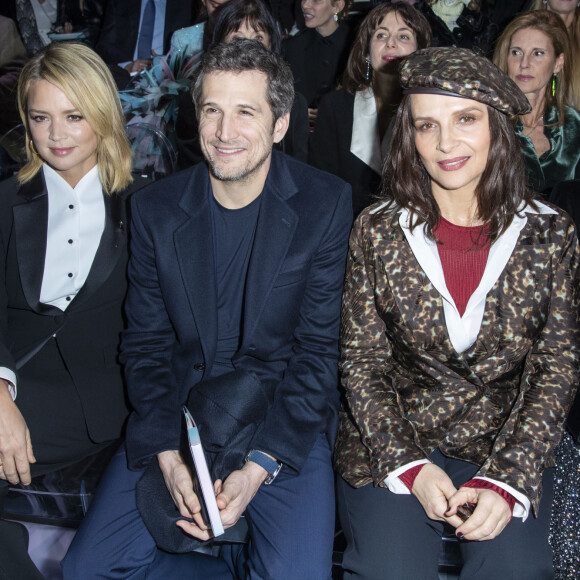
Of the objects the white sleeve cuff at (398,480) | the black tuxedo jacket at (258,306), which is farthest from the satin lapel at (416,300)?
the white sleeve cuff at (398,480)

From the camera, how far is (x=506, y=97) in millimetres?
1775

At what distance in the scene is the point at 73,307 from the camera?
216 centimetres

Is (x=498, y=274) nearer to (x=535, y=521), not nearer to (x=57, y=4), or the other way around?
(x=535, y=521)

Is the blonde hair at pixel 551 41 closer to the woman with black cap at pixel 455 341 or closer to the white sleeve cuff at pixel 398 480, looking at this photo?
the woman with black cap at pixel 455 341

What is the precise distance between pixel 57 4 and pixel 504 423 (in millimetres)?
4491

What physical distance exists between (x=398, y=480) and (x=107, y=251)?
1.18 metres

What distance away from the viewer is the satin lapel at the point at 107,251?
2154 millimetres

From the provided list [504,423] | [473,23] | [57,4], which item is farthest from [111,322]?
[57,4]

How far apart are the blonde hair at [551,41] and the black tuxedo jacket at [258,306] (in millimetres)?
1628

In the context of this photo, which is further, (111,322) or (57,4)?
(57,4)

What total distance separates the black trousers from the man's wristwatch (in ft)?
0.79

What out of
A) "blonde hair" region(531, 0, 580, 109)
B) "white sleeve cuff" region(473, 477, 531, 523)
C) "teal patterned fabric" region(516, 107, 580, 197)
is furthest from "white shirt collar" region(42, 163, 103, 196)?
"blonde hair" region(531, 0, 580, 109)

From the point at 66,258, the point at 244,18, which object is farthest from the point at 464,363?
the point at 244,18

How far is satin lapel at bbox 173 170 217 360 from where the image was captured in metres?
1.96
